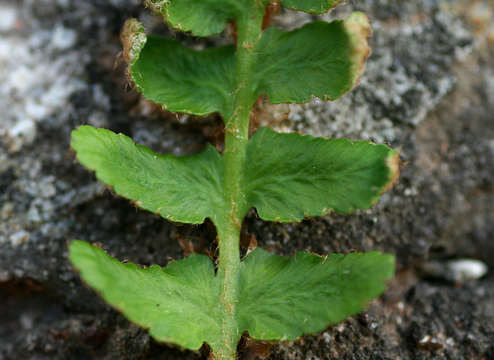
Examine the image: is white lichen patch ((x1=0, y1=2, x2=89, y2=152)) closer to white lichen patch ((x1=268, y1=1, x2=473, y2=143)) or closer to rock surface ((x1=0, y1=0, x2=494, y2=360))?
rock surface ((x1=0, y1=0, x2=494, y2=360))

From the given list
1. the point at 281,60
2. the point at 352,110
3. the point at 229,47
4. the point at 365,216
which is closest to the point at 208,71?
the point at 229,47

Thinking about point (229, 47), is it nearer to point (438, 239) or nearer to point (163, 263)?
point (163, 263)

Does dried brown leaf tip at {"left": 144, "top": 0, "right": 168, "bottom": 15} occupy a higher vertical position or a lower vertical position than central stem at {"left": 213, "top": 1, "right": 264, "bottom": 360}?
higher

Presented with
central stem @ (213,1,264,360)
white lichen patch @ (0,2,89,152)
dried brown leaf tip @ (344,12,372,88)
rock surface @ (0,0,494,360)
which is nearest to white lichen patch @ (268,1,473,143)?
rock surface @ (0,0,494,360)

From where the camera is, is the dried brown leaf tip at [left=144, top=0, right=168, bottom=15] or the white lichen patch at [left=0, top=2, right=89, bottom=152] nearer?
the dried brown leaf tip at [left=144, top=0, right=168, bottom=15]

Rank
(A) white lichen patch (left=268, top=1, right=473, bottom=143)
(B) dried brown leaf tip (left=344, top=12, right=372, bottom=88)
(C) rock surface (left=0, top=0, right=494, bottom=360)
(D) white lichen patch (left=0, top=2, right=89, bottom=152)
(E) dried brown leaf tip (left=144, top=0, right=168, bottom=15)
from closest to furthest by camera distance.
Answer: (B) dried brown leaf tip (left=344, top=12, right=372, bottom=88), (E) dried brown leaf tip (left=144, top=0, right=168, bottom=15), (C) rock surface (left=0, top=0, right=494, bottom=360), (A) white lichen patch (left=268, top=1, right=473, bottom=143), (D) white lichen patch (left=0, top=2, right=89, bottom=152)

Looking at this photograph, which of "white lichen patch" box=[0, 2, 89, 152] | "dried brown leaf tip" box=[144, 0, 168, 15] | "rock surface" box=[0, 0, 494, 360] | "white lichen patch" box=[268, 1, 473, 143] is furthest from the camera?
"white lichen patch" box=[0, 2, 89, 152]

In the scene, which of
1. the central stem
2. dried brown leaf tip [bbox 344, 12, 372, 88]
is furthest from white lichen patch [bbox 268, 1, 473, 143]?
dried brown leaf tip [bbox 344, 12, 372, 88]
